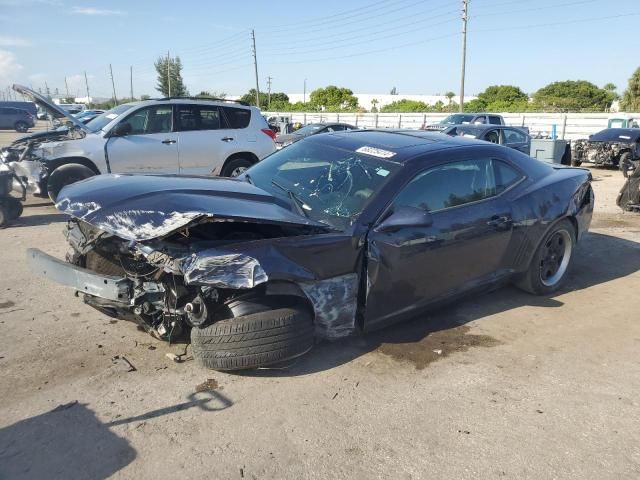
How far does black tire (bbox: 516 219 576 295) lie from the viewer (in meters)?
4.66

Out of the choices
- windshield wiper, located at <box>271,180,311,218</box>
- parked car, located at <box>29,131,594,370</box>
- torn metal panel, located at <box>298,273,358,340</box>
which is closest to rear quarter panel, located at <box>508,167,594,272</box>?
parked car, located at <box>29,131,594,370</box>

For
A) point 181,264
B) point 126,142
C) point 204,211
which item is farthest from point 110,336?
point 126,142

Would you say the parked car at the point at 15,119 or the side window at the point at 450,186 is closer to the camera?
the side window at the point at 450,186

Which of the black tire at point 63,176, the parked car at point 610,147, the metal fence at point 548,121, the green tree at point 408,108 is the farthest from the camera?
the green tree at point 408,108

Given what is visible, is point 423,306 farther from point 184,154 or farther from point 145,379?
point 184,154

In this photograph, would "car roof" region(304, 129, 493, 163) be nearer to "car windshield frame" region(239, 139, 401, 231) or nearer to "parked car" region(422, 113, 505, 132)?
"car windshield frame" region(239, 139, 401, 231)

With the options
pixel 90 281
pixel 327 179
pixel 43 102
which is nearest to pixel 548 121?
pixel 43 102

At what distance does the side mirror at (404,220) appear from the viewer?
3.33m

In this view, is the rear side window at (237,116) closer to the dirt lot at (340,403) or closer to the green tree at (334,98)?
the dirt lot at (340,403)

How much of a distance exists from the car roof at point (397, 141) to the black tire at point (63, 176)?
4.83 metres

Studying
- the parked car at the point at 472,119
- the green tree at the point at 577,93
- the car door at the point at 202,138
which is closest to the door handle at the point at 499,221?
the car door at the point at 202,138

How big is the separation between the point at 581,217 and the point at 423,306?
2415mm

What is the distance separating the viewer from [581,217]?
5.07 m

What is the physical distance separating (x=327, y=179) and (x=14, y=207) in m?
5.72
